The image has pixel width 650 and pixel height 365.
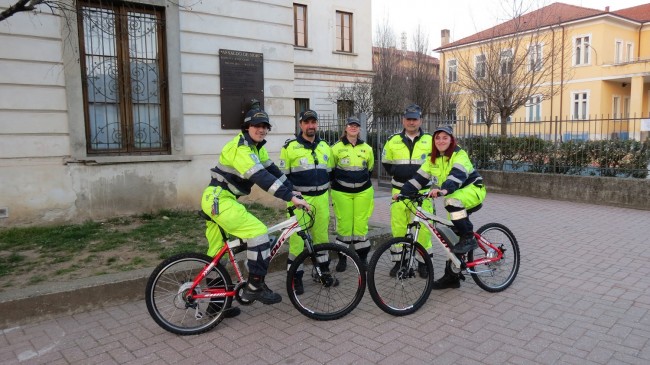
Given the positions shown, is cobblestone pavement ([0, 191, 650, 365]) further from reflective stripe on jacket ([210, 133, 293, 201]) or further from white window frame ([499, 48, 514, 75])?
white window frame ([499, 48, 514, 75])

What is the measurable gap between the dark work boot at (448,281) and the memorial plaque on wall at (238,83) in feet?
16.9

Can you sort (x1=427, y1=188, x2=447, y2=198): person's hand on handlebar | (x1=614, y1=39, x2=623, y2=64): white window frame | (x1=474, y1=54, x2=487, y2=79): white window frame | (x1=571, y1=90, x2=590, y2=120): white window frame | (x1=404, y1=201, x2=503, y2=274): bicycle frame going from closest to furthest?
1. (x1=427, y1=188, x2=447, y2=198): person's hand on handlebar
2. (x1=404, y1=201, x2=503, y2=274): bicycle frame
3. (x1=474, y1=54, x2=487, y2=79): white window frame
4. (x1=571, y1=90, x2=590, y2=120): white window frame
5. (x1=614, y1=39, x2=623, y2=64): white window frame

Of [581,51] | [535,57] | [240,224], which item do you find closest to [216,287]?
[240,224]

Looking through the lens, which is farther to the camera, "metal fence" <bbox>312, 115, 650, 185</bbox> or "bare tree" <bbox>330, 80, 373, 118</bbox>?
"bare tree" <bbox>330, 80, 373, 118</bbox>

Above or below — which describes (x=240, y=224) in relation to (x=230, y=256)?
above

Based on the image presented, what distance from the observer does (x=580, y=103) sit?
3369 cm

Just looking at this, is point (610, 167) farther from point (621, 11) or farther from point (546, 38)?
point (621, 11)

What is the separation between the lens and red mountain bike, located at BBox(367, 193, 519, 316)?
447 centimetres

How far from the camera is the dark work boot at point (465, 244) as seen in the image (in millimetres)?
4871

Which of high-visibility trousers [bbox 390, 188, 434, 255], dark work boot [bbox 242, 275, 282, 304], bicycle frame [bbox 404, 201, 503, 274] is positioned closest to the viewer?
dark work boot [bbox 242, 275, 282, 304]

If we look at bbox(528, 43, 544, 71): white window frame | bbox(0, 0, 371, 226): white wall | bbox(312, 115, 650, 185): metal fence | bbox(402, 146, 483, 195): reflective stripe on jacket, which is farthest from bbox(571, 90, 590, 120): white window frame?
bbox(402, 146, 483, 195): reflective stripe on jacket

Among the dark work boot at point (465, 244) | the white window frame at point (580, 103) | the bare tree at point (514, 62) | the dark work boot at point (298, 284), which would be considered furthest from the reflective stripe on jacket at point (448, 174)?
the white window frame at point (580, 103)

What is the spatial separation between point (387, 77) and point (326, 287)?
71.3ft

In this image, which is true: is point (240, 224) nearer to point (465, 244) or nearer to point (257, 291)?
point (257, 291)
